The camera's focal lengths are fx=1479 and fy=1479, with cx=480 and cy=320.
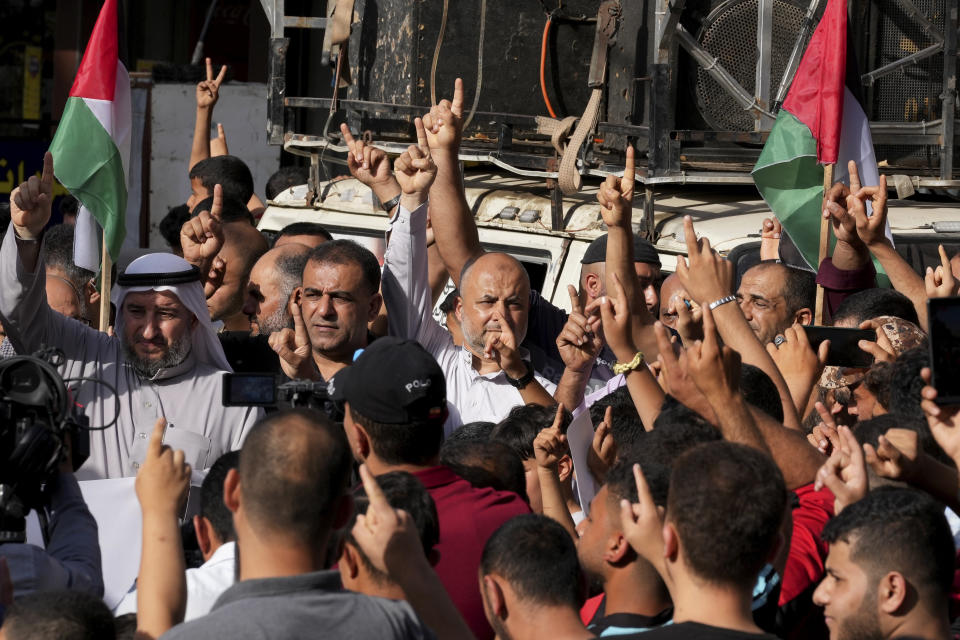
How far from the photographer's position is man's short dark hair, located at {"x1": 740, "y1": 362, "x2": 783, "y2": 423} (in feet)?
13.6

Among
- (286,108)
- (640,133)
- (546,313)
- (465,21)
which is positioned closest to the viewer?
(546,313)

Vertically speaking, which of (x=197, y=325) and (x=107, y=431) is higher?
(x=197, y=325)

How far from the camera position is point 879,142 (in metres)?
7.05

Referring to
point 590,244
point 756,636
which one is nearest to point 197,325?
point 590,244

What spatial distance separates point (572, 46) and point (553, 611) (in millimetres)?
→ 5668

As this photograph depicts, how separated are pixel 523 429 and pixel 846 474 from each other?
53.8 inches

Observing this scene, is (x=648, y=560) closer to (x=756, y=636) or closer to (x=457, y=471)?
(x=756, y=636)

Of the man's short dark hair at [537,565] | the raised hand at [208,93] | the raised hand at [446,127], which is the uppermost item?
the raised hand at [208,93]

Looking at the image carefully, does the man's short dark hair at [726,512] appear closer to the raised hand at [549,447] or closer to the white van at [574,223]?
the raised hand at [549,447]

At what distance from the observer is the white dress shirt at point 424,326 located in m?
5.28

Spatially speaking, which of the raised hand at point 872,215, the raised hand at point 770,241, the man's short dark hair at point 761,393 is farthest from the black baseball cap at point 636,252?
the man's short dark hair at point 761,393

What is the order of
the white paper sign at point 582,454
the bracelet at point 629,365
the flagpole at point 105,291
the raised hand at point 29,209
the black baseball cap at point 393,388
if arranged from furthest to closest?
the flagpole at point 105,291 → the raised hand at point 29,209 → the bracelet at point 629,365 → the white paper sign at point 582,454 → the black baseball cap at point 393,388

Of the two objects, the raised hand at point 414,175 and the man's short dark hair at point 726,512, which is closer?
the man's short dark hair at point 726,512

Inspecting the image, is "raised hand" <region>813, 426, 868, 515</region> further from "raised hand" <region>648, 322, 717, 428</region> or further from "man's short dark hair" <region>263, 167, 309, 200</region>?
"man's short dark hair" <region>263, 167, 309, 200</region>
